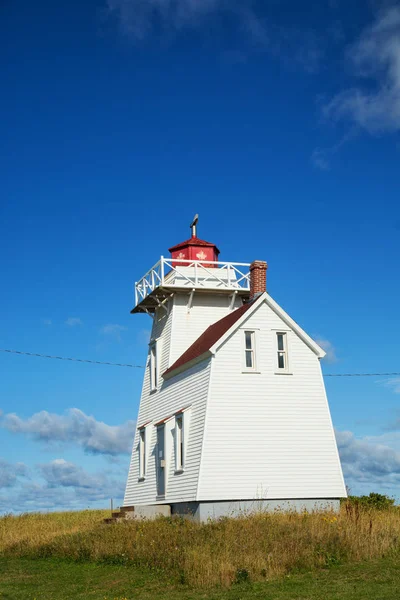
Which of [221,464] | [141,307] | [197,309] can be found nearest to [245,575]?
[221,464]

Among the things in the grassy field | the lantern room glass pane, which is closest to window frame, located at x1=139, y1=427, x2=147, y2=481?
the grassy field

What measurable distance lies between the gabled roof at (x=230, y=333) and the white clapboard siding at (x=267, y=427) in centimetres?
23

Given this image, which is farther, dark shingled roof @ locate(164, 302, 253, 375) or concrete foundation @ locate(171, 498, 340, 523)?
dark shingled roof @ locate(164, 302, 253, 375)

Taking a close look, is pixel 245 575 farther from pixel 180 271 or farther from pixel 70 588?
pixel 180 271

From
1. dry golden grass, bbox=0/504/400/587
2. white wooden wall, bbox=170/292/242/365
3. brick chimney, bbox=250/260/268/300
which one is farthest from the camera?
white wooden wall, bbox=170/292/242/365

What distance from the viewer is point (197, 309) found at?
3431cm

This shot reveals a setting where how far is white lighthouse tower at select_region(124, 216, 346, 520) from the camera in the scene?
27469mm

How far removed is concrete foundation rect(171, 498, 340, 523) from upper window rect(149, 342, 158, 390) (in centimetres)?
808

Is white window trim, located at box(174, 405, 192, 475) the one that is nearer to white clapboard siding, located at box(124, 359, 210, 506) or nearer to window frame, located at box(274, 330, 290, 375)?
white clapboard siding, located at box(124, 359, 210, 506)

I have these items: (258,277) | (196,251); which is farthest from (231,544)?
(196,251)

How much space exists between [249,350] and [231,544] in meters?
10.1

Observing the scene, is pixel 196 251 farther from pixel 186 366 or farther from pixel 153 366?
pixel 186 366

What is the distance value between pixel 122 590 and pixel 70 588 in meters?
1.60

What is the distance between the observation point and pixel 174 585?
18.3 meters
